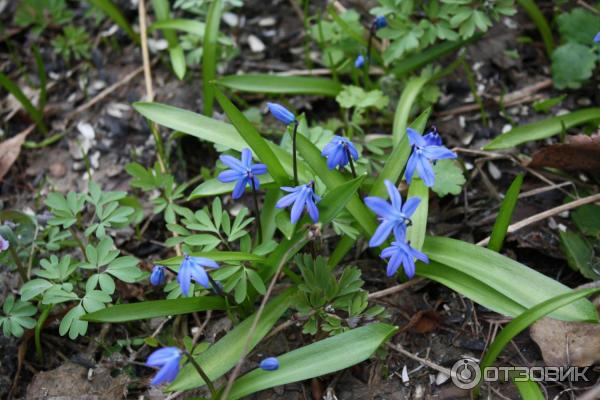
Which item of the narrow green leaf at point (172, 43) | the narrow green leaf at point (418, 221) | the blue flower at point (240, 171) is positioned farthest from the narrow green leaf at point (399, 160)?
the narrow green leaf at point (172, 43)

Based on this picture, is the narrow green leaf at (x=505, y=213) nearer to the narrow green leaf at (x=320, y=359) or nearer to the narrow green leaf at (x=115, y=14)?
the narrow green leaf at (x=320, y=359)

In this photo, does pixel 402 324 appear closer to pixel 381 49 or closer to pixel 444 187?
pixel 444 187

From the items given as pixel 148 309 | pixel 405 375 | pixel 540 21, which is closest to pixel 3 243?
pixel 148 309

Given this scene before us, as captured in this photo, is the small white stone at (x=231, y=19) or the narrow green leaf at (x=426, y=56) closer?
the narrow green leaf at (x=426, y=56)

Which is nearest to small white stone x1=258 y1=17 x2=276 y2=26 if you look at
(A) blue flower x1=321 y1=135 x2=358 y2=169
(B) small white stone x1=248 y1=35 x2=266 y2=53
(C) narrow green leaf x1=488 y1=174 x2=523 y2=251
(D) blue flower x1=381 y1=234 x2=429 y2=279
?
(B) small white stone x1=248 y1=35 x2=266 y2=53

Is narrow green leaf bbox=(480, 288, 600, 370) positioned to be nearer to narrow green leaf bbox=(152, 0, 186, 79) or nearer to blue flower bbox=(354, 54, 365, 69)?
blue flower bbox=(354, 54, 365, 69)

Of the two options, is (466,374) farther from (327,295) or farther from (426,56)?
(426,56)

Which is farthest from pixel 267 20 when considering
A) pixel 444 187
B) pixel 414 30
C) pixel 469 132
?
pixel 444 187

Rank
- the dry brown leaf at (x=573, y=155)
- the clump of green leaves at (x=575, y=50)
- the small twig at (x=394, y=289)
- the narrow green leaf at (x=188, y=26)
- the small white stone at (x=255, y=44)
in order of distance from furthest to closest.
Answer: the small white stone at (x=255, y=44) < the narrow green leaf at (x=188, y=26) < the clump of green leaves at (x=575, y=50) < the dry brown leaf at (x=573, y=155) < the small twig at (x=394, y=289)
